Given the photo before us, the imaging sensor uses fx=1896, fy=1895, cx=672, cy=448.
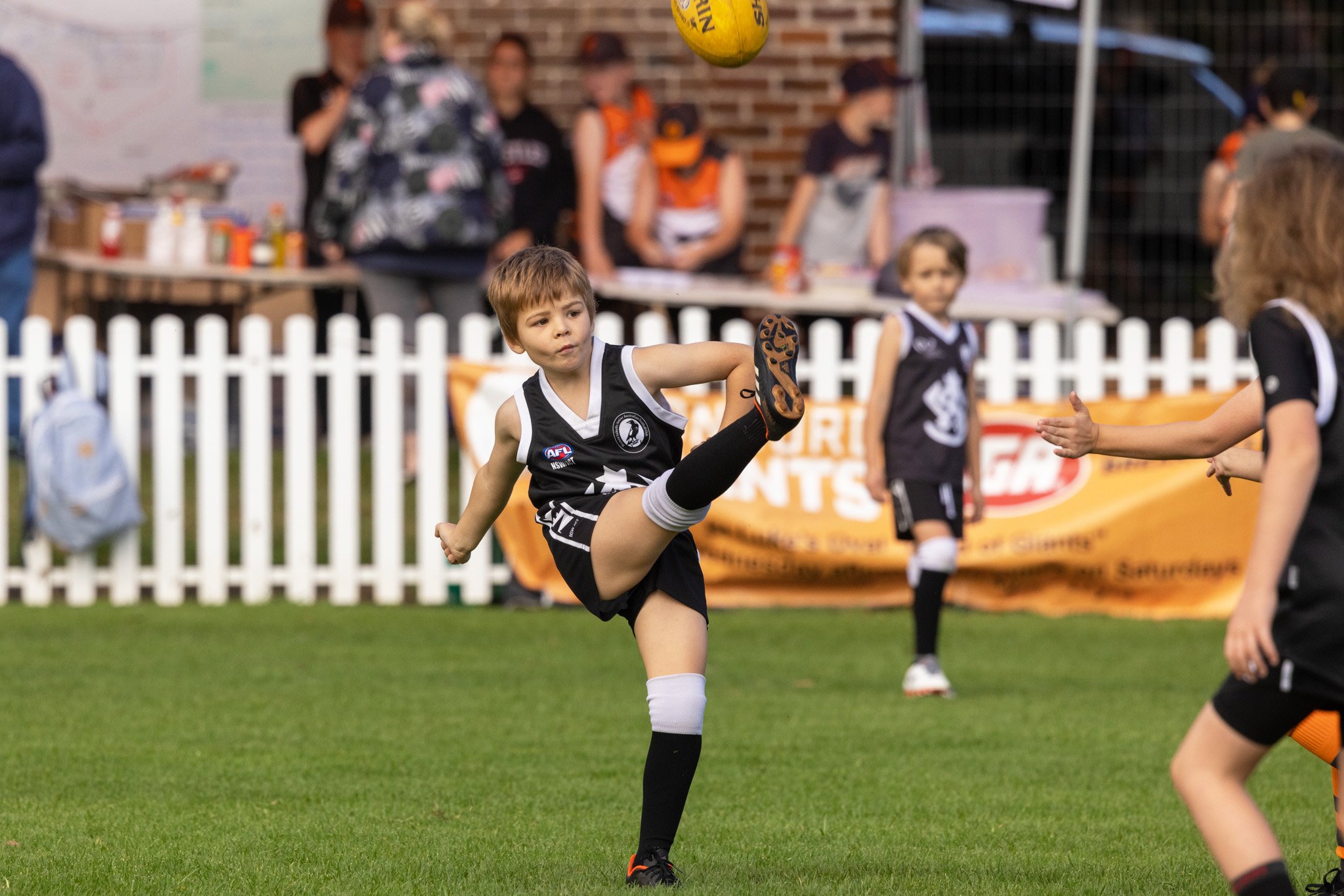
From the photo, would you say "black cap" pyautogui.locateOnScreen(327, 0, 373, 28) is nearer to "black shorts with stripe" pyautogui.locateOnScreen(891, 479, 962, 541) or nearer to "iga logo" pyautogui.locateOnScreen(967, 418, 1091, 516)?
"iga logo" pyautogui.locateOnScreen(967, 418, 1091, 516)

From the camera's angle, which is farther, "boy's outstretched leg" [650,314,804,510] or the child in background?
the child in background

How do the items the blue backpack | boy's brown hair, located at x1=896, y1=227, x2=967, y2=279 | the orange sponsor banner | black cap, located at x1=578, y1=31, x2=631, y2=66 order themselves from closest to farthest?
boy's brown hair, located at x1=896, y1=227, x2=967, y2=279, the blue backpack, the orange sponsor banner, black cap, located at x1=578, y1=31, x2=631, y2=66

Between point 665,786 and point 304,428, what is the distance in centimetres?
530

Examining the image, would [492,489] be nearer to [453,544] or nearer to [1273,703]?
[453,544]

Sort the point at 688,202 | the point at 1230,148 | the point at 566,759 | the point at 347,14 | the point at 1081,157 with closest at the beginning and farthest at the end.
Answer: the point at 566,759 → the point at 1081,157 → the point at 1230,148 → the point at 688,202 → the point at 347,14

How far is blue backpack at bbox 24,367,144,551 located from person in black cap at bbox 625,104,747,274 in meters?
3.66

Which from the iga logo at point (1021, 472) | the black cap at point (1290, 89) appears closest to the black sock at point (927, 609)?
the iga logo at point (1021, 472)

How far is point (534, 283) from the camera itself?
13.6ft

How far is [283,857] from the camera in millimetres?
4379

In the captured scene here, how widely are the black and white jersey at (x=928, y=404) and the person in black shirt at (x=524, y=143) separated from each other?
15.3 ft

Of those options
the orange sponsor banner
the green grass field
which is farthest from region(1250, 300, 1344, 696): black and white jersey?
the orange sponsor banner

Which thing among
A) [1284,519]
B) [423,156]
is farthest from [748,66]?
[1284,519]

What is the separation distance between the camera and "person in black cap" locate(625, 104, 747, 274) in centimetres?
1113

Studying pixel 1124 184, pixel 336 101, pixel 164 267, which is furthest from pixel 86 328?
pixel 1124 184
